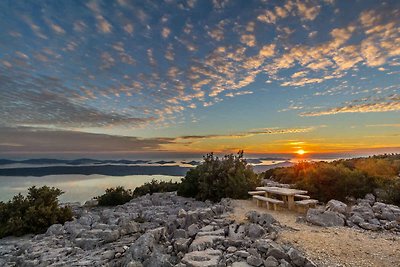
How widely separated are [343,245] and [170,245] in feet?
14.5

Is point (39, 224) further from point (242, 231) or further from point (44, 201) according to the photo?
point (242, 231)

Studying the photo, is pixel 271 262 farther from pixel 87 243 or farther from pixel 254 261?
pixel 87 243

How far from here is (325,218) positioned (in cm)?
938

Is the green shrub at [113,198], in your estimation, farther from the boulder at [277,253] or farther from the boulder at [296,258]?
the boulder at [296,258]

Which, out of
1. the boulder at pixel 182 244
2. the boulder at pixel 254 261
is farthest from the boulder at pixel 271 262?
the boulder at pixel 182 244

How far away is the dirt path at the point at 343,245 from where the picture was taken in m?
6.16

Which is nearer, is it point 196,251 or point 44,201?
point 196,251

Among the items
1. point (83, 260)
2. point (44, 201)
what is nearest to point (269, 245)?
point (83, 260)

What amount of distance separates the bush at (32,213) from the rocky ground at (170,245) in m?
0.52

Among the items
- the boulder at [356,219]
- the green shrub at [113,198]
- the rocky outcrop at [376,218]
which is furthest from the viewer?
the green shrub at [113,198]

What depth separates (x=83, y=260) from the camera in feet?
24.4

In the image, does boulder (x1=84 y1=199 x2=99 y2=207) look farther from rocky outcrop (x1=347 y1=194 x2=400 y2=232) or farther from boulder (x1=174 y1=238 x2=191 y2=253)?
rocky outcrop (x1=347 y1=194 x2=400 y2=232)

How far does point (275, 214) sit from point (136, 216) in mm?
5840

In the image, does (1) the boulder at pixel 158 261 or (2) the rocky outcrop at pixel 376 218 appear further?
(2) the rocky outcrop at pixel 376 218
